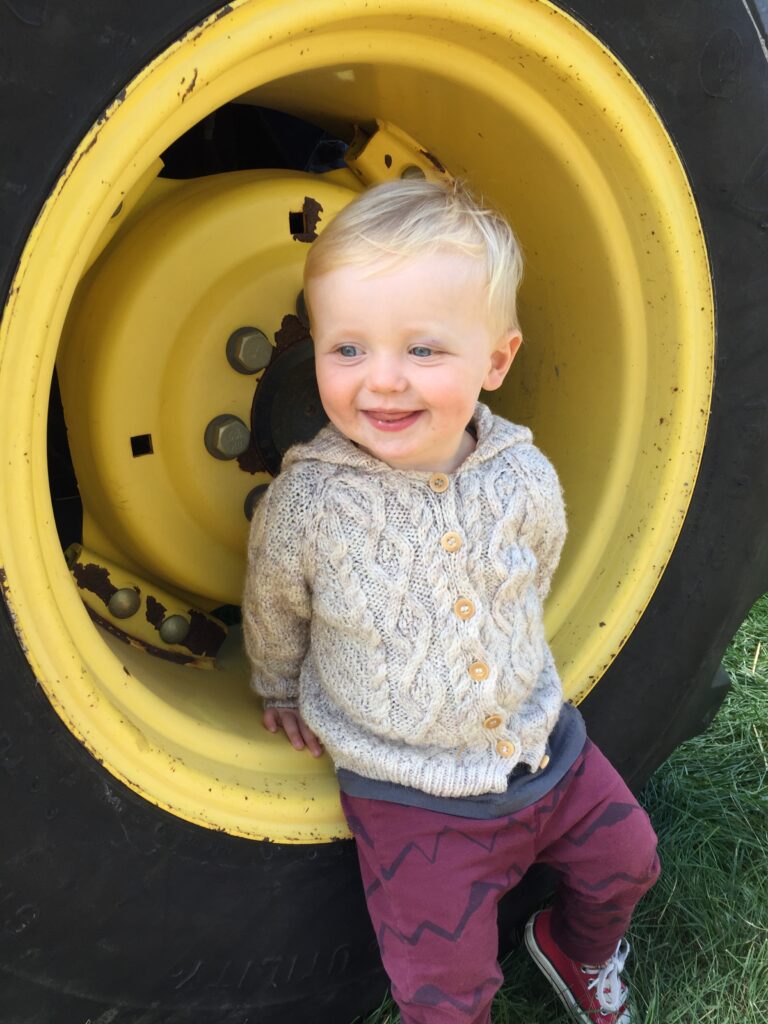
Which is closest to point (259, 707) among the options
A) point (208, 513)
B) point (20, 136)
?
point (208, 513)

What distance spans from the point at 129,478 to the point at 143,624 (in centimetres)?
19

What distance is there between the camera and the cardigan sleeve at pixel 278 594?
3.81ft

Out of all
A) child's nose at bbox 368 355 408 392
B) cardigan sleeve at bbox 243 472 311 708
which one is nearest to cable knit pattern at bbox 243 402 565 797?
cardigan sleeve at bbox 243 472 311 708

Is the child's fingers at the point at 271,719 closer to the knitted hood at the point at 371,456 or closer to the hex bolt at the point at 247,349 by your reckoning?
the knitted hood at the point at 371,456

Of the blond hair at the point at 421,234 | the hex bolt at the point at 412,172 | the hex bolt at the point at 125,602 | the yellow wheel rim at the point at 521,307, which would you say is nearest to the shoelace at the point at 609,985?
the yellow wheel rim at the point at 521,307

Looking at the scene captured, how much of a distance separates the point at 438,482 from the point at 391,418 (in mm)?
95

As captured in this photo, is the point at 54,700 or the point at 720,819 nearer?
the point at 54,700

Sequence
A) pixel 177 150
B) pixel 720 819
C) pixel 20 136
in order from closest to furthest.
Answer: pixel 20 136 < pixel 177 150 < pixel 720 819

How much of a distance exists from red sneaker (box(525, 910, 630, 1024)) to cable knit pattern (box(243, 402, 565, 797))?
397 mm

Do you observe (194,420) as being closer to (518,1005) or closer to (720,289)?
(720,289)

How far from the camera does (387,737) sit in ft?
3.91

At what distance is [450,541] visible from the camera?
1150 mm

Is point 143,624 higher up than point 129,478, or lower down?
lower down

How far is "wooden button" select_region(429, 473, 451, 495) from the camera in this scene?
3.83ft
